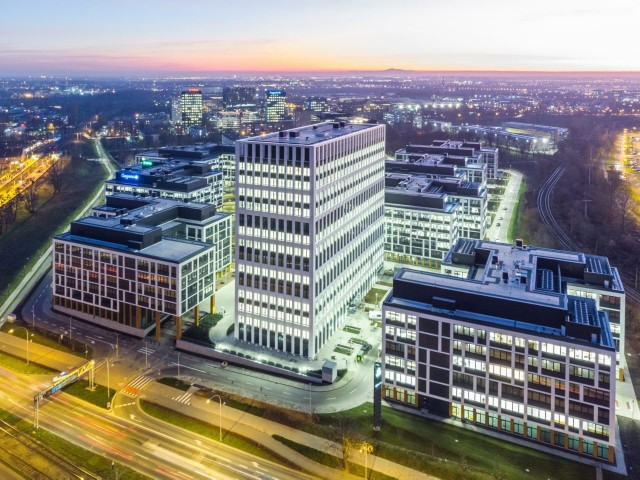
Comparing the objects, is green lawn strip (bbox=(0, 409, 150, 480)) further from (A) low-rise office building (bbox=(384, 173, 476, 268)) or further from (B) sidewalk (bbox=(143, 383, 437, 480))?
(A) low-rise office building (bbox=(384, 173, 476, 268))

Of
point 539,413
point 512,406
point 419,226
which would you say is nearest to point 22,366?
point 512,406

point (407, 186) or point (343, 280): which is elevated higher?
point (407, 186)

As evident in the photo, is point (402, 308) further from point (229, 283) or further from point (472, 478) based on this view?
point (229, 283)

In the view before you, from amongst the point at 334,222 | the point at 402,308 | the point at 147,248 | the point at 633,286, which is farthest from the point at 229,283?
the point at 633,286

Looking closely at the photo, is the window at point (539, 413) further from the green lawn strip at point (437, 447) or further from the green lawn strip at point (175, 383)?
the green lawn strip at point (175, 383)

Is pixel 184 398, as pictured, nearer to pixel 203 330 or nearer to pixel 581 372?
pixel 203 330

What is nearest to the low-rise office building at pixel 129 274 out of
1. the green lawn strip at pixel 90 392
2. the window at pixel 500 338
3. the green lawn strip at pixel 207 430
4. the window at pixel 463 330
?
the green lawn strip at pixel 90 392
